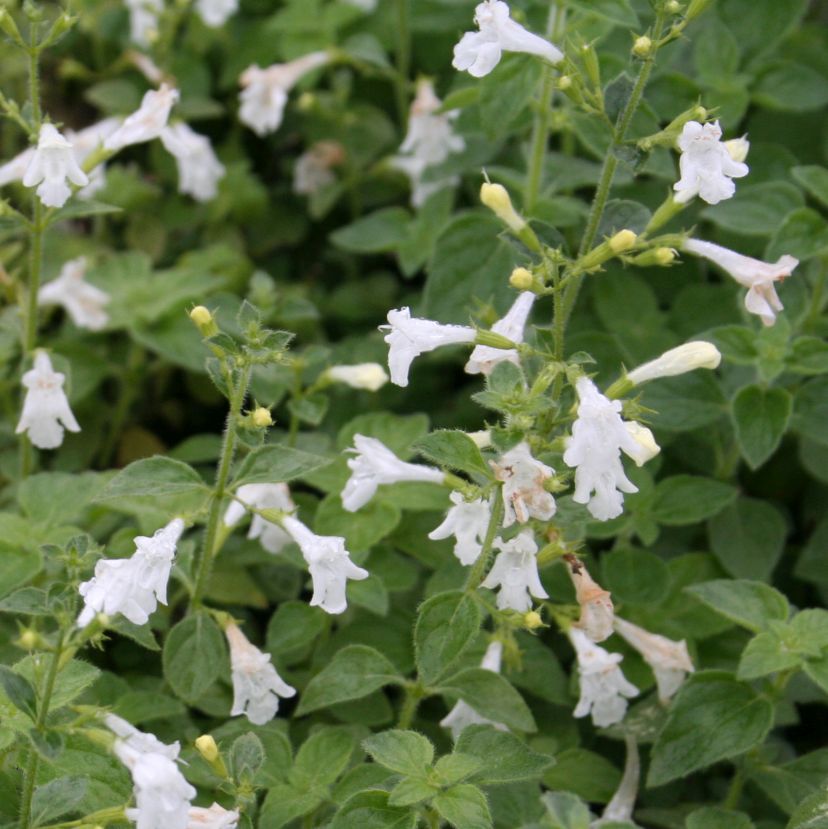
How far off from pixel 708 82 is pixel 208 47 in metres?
1.95

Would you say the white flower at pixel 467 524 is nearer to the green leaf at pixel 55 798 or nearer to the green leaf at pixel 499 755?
the green leaf at pixel 499 755

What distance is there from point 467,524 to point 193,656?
627 mm

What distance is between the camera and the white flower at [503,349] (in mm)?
2164

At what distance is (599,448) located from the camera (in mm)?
1872

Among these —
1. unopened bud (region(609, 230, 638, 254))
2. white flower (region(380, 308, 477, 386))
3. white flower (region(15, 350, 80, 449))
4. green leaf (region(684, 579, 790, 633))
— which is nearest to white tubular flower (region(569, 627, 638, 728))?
green leaf (region(684, 579, 790, 633))

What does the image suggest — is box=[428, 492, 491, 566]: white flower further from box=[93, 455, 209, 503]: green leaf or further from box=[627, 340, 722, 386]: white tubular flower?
box=[93, 455, 209, 503]: green leaf

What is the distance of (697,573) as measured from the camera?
2.90 metres

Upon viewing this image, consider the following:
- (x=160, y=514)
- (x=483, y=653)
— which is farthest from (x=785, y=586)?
(x=160, y=514)

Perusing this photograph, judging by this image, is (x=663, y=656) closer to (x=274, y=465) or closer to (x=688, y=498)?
(x=688, y=498)

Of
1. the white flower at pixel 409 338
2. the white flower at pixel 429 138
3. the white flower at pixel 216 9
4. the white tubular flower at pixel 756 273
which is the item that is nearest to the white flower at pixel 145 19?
the white flower at pixel 216 9

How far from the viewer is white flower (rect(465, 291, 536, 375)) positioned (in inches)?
85.2

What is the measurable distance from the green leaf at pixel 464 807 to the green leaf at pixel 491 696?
261 mm

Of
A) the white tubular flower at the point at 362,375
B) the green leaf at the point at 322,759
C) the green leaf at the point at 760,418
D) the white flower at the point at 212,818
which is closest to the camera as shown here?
the white flower at the point at 212,818

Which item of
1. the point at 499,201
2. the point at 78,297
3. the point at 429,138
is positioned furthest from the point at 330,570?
the point at 429,138
